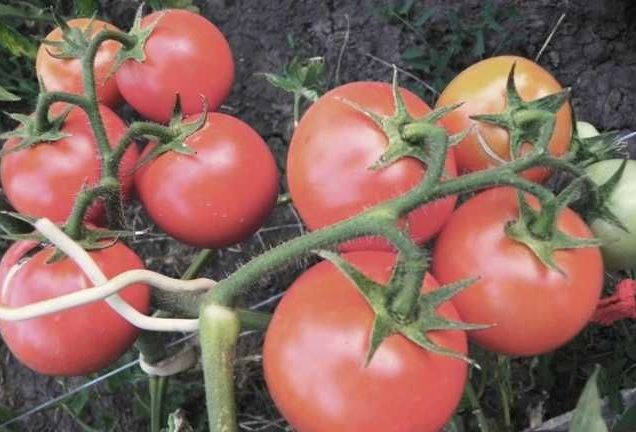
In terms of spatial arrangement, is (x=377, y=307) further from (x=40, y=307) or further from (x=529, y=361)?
(x=529, y=361)

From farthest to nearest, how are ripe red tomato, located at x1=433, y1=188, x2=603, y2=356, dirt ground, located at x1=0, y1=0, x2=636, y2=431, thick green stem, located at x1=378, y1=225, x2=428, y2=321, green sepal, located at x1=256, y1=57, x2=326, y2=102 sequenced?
dirt ground, located at x1=0, y1=0, x2=636, y2=431 < green sepal, located at x1=256, y1=57, x2=326, y2=102 < ripe red tomato, located at x1=433, y1=188, x2=603, y2=356 < thick green stem, located at x1=378, y1=225, x2=428, y2=321

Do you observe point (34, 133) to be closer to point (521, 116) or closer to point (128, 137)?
point (128, 137)

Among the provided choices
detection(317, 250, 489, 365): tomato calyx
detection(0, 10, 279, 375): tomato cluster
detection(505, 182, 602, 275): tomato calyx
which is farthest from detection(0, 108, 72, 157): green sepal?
detection(505, 182, 602, 275): tomato calyx

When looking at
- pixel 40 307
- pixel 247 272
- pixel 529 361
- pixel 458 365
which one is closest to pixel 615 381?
pixel 529 361

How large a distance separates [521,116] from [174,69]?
0.40m

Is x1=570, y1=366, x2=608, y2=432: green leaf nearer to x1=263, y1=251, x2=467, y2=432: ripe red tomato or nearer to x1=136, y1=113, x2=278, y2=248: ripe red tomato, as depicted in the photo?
x1=263, y1=251, x2=467, y2=432: ripe red tomato

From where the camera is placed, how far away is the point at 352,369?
70cm

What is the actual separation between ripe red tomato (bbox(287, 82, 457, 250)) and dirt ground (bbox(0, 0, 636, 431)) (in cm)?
74

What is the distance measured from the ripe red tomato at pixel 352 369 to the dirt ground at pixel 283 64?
820 millimetres

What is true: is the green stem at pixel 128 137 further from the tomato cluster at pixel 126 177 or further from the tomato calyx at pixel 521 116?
the tomato calyx at pixel 521 116

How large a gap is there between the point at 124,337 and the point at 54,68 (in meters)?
0.36

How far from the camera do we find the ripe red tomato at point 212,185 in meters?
0.91

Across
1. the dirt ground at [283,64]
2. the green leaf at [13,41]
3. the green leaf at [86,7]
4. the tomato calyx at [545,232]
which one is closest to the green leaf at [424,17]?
the dirt ground at [283,64]

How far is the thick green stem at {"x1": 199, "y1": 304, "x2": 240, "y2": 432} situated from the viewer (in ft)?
2.49
